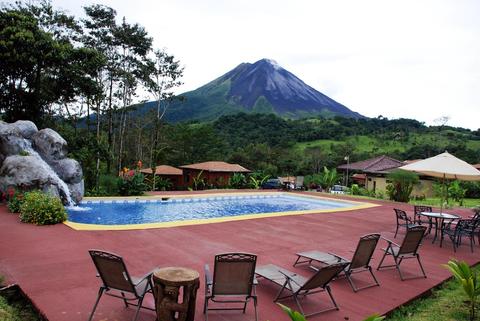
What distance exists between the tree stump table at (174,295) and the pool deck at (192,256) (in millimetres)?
545

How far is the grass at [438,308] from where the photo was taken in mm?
4676

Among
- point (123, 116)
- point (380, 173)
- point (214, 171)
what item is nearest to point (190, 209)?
point (214, 171)

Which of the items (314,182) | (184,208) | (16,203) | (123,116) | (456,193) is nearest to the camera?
(16,203)

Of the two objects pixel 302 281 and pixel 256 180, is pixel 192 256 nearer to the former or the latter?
pixel 302 281

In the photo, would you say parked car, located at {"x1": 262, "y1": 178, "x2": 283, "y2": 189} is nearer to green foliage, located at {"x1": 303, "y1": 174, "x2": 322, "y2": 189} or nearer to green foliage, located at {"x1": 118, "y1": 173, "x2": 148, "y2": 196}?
green foliage, located at {"x1": 303, "y1": 174, "x2": 322, "y2": 189}

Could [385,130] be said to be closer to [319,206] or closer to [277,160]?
[277,160]

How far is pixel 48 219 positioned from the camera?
29.3ft

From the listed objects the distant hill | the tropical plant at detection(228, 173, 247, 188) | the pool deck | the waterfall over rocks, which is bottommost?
the pool deck

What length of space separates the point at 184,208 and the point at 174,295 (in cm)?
1196

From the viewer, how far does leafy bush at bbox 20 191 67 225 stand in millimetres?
8961

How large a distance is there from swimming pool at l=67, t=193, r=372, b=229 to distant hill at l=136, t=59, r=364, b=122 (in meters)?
62.4

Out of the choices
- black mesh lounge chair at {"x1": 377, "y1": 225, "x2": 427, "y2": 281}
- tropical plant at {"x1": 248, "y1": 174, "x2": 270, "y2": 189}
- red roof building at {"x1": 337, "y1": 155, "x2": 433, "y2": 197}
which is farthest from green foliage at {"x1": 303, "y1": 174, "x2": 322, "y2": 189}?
black mesh lounge chair at {"x1": 377, "y1": 225, "x2": 427, "y2": 281}

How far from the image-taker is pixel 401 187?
1927cm

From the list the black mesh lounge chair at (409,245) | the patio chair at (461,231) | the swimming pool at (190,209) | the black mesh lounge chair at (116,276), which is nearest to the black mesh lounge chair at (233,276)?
the black mesh lounge chair at (116,276)
